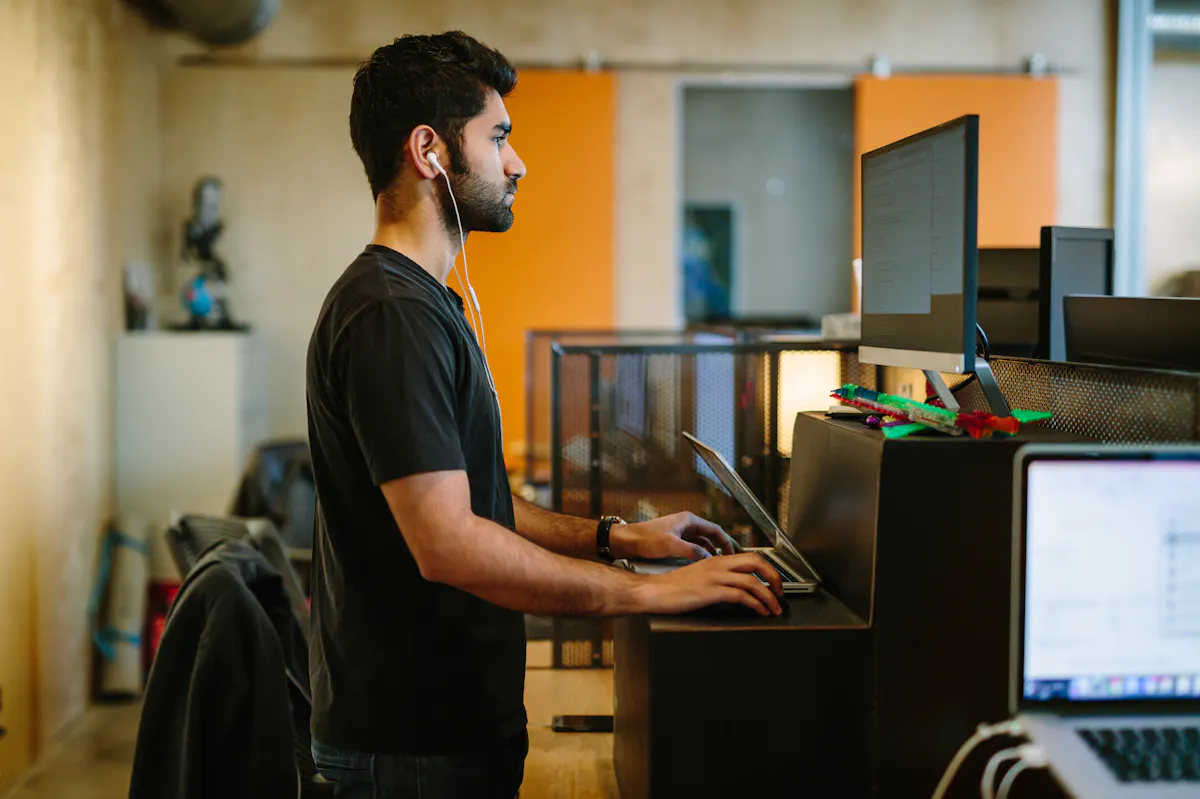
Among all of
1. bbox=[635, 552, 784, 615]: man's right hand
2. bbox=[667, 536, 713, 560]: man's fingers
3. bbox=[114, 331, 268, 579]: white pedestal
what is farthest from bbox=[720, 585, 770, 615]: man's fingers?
bbox=[114, 331, 268, 579]: white pedestal

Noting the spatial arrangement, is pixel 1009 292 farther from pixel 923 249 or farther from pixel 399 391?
pixel 399 391

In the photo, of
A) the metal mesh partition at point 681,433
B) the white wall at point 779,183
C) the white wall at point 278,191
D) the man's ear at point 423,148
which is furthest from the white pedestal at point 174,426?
the white wall at point 779,183

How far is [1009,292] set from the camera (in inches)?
105

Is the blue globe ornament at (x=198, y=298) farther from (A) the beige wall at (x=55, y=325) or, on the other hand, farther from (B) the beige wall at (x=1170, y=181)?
(B) the beige wall at (x=1170, y=181)

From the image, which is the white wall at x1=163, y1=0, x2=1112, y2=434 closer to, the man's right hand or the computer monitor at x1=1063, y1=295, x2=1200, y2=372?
the computer monitor at x1=1063, y1=295, x2=1200, y2=372

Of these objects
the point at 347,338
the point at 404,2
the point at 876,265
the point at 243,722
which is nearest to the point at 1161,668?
the point at 876,265

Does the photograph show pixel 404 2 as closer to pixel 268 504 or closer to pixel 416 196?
pixel 268 504

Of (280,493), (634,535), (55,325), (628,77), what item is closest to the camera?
(634,535)

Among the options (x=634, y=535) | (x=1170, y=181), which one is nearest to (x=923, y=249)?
(x=634, y=535)

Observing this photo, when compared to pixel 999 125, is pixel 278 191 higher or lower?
lower

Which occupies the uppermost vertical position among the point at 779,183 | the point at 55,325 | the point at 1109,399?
the point at 779,183

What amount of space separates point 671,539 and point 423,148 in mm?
639

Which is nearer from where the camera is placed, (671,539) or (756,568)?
(756,568)

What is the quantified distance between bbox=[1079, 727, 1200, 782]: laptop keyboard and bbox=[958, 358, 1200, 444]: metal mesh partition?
0.34 meters
